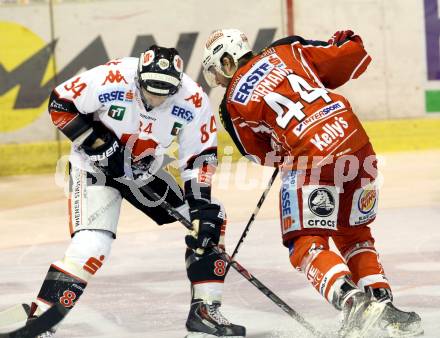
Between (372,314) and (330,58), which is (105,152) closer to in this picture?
(330,58)

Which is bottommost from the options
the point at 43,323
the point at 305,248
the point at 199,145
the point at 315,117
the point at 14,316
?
the point at 14,316

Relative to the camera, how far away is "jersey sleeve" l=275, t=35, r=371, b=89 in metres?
5.14

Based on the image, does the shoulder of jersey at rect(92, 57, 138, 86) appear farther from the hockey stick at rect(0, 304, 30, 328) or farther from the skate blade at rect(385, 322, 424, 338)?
the skate blade at rect(385, 322, 424, 338)

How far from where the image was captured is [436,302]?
5574 millimetres

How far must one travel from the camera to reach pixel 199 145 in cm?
518

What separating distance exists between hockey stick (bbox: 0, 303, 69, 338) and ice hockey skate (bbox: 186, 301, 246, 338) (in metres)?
0.61

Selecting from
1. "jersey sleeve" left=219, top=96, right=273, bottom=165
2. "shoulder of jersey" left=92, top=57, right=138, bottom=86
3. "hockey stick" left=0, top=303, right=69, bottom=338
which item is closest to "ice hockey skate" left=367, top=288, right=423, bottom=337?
"jersey sleeve" left=219, top=96, right=273, bottom=165

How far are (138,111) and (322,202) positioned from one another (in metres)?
0.90

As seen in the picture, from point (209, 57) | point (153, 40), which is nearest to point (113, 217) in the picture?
point (209, 57)

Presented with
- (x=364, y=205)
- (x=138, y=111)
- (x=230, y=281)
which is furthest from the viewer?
(x=230, y=281)

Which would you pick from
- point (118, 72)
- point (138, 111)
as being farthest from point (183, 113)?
point (118, 72)

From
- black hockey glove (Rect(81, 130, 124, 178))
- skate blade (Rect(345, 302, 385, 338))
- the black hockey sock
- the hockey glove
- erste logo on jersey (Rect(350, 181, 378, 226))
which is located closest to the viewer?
skate blade (Rect(345, 302, 385, 338))

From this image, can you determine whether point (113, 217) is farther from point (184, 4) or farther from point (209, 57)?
point (184, 4)

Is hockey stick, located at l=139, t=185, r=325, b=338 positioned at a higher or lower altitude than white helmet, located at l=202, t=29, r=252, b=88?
lower
